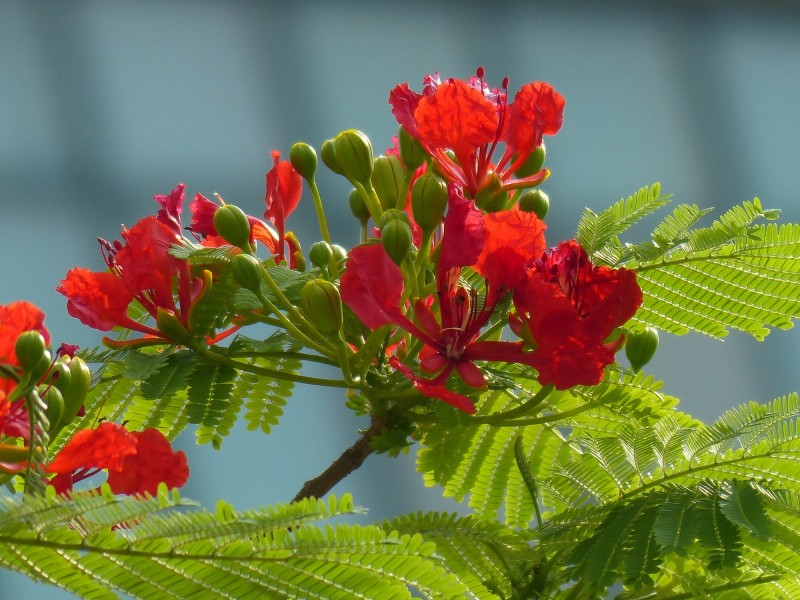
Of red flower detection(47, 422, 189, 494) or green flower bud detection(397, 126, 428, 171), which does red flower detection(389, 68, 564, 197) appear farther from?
red flower detection(47, 422, 189, 494)

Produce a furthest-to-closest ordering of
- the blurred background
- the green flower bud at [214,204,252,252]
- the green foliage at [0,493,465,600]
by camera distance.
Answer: the blurred background < the green flower bud at [214,204,252,252] < the green foliage at [0,493,465,600]

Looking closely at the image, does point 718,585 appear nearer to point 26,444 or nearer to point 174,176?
point 26,444

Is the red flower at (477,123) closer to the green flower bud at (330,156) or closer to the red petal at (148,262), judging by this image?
the green flower bud at (330,156)

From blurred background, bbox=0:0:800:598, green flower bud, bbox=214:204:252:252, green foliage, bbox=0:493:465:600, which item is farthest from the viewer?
blurred background, bbox=0:0:800:598

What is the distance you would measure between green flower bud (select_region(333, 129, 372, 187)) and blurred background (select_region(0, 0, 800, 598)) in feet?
7.13

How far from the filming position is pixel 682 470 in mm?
769

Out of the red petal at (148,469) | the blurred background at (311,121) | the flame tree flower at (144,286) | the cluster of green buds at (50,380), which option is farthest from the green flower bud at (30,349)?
the blurred background at (311,121)

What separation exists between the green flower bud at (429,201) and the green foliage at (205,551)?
0.23 metres

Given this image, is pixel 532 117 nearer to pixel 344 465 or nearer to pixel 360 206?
pixel 360 206

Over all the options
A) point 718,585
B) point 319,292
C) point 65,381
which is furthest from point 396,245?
point 718,585

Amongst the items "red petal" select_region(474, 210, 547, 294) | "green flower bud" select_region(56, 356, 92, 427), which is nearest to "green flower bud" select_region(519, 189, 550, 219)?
"red petal" select_region(474, 210, 547, 294)

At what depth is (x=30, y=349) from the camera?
540 millimetres

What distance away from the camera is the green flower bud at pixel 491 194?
76 centimetres

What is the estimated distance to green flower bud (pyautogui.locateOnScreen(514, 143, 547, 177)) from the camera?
2.53 ft
